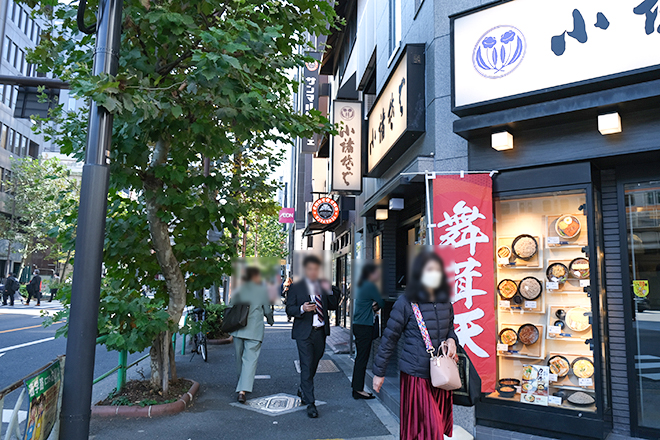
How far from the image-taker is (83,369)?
3719mm

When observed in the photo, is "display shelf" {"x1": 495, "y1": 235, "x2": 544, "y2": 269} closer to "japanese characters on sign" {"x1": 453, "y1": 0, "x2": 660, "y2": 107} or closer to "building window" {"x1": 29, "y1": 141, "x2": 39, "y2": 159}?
"japanese characters on sign" {"x1": 453, "y1": 0, "x2": 660, "y2": 107}

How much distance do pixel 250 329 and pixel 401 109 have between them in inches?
167

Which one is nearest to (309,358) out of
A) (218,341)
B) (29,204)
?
(218,341)

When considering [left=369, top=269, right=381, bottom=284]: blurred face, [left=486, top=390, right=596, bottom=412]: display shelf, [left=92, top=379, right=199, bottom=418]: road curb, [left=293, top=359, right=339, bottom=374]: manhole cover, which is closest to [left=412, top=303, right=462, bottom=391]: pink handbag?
[left=369, top=269, right=381, bottom=284]: blurred face

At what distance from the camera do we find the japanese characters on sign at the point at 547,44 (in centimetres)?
473

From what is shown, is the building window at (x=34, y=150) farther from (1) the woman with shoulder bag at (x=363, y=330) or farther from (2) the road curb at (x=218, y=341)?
(1) the woman with shoulder bag at (x=363, y=330)

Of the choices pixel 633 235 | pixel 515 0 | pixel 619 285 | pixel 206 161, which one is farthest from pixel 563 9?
pixel 206 161

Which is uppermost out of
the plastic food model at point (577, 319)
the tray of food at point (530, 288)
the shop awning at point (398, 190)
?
the shop awning at point (398, 190)

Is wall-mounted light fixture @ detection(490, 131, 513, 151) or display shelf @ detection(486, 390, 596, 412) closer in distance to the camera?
display shelf @ detection(486, 390, 596, 412)

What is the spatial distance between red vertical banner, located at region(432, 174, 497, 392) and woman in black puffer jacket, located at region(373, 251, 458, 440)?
5.50 feet

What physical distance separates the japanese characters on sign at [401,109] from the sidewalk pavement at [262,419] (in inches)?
165

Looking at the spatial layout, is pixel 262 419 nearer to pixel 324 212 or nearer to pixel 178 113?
pixel 178 113

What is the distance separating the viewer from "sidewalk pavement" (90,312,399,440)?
18.0 ft

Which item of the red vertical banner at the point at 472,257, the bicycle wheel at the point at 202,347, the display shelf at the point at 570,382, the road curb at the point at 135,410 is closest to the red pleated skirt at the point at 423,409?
the red vertical banner at the point at 472,257
